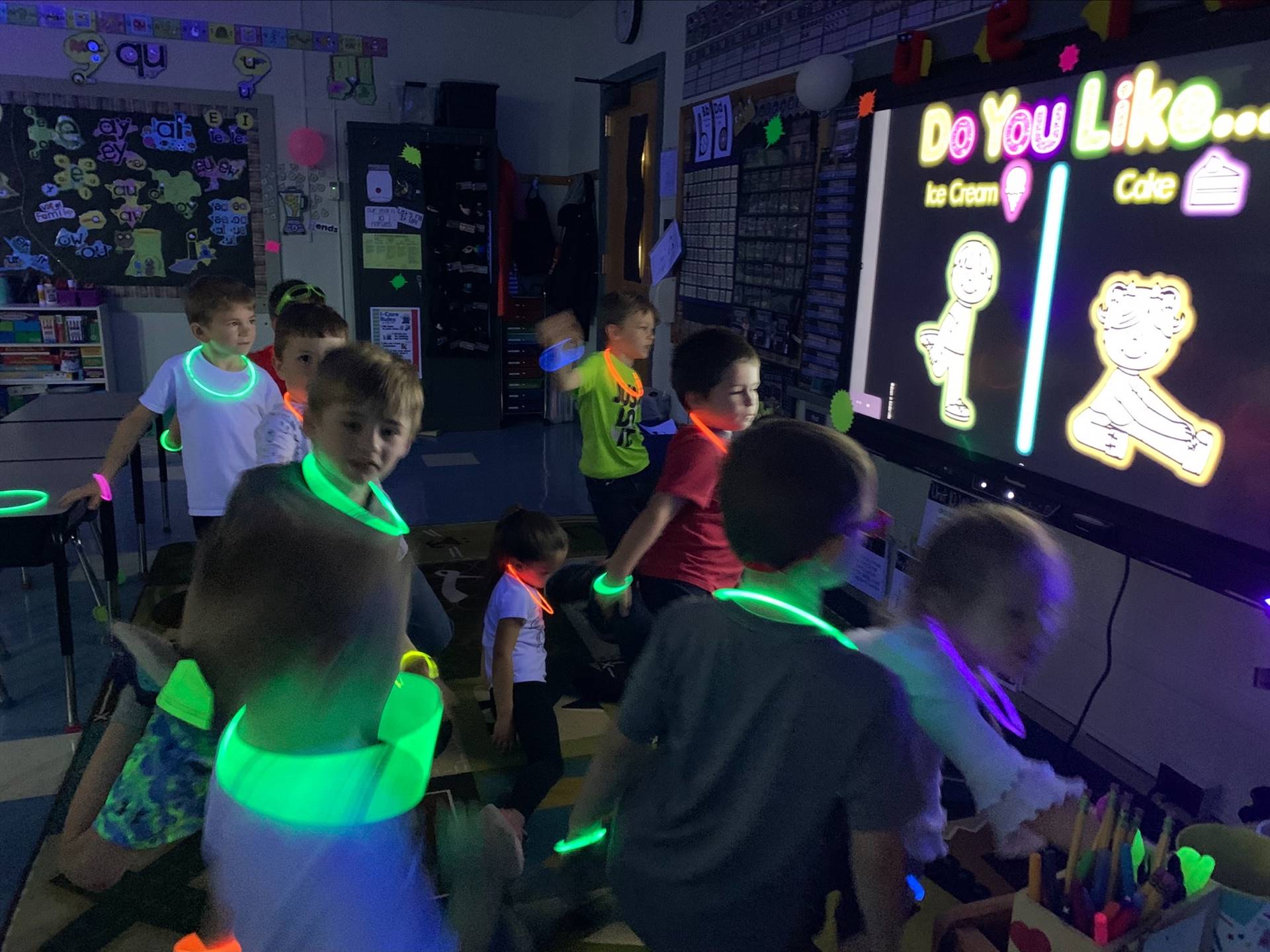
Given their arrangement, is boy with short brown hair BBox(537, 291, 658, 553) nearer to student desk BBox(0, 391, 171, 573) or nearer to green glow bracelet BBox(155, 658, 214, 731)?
student desk BBox(0, 391, 171, 573)

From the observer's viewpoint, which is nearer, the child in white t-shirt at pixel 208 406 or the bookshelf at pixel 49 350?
the child in white t-shirt at pixel 208 406

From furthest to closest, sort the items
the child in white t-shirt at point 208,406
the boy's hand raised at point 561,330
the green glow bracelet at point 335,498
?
the boy's hand raised at point 561,330
the child in white t-shirt at point 208,406
the green glow bracelet at point 335,498

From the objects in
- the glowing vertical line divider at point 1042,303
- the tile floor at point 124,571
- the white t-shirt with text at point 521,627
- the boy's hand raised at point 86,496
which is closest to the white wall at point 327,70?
the tile floor at point 124,571

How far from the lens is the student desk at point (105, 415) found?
3.49 m

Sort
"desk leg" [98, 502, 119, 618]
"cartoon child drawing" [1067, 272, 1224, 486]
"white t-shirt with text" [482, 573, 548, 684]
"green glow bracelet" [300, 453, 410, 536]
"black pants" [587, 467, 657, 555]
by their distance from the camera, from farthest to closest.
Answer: "black pants" [587, 467, 657, 555]
"desk leg" [98, 502, 119, 618]
"white t-shirt with text" [482, 573, 548, 684]
"cartoon child drawing" [1067, 272, 1224, 486]
"green glow bracelet" [300, 453, 410, 536]

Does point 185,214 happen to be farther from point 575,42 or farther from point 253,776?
point 253,776

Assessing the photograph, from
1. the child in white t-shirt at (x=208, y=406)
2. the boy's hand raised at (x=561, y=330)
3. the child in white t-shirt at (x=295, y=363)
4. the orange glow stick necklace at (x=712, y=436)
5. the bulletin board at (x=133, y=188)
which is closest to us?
the orange glow stick necklace at (x=712, y=436)

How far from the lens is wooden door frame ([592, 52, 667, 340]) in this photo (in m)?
4.68

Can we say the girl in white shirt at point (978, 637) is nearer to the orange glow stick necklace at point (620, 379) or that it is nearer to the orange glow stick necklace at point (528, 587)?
the orange glow stick necklace at point (528, 587)

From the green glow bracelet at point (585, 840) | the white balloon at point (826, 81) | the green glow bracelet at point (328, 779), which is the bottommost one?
the green glow bracelet at point (585, 840)

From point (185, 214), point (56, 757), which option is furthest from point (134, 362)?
point (56, 757)

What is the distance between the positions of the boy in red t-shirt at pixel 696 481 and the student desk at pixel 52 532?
1494mm

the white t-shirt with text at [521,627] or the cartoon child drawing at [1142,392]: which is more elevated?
the cartoon child drawing at [1142,392]

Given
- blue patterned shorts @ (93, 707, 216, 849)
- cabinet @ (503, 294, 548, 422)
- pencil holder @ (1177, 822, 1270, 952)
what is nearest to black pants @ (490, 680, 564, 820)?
blue patterned shorts @ (93, 707, 216, 849)
